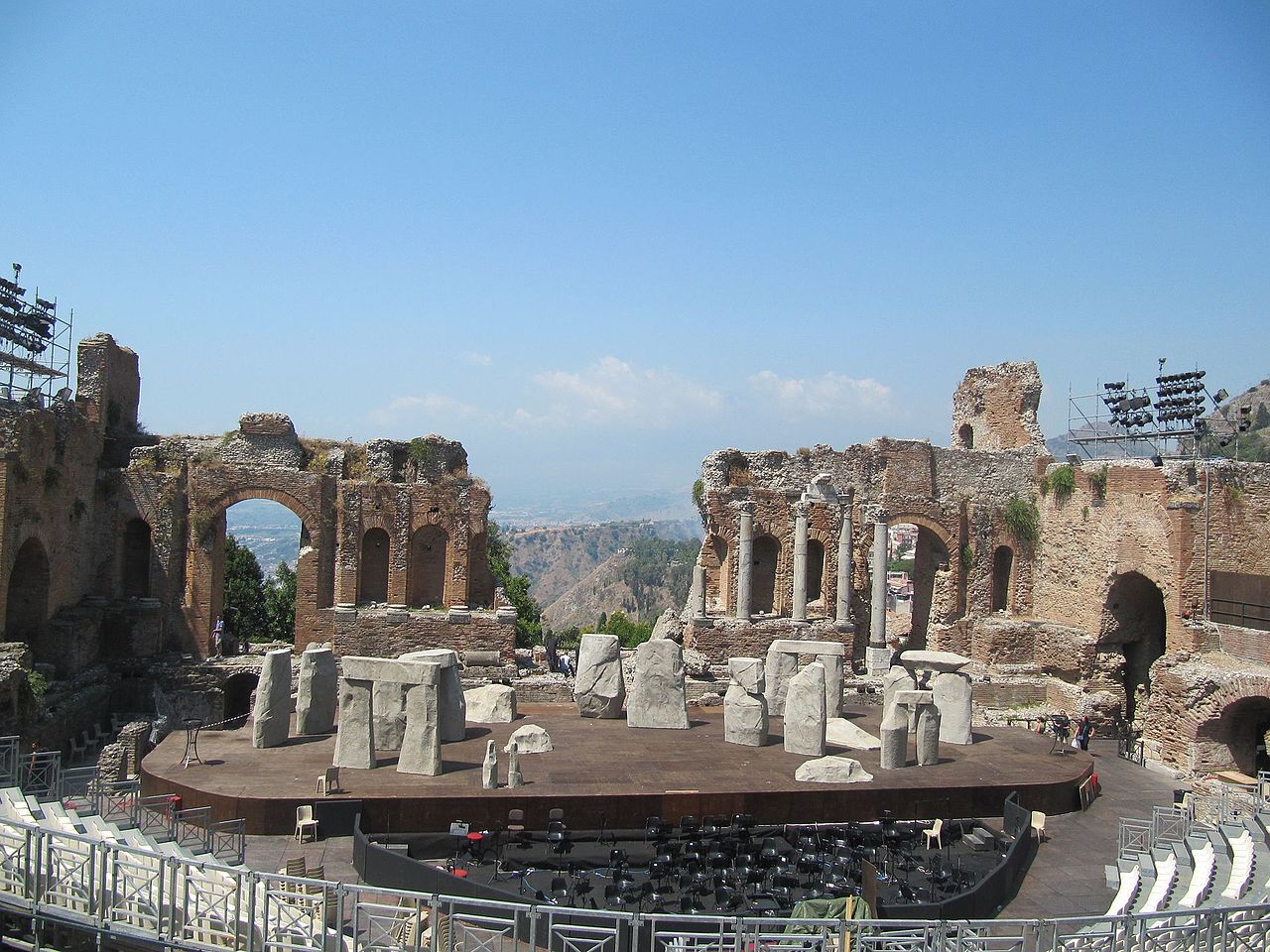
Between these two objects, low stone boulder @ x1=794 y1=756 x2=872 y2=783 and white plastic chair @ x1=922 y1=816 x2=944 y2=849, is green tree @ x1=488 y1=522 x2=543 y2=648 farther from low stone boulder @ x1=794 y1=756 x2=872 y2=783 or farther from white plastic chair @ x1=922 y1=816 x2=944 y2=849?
white plastic chair @ x1=922 y1=816 x2=944 y2=849

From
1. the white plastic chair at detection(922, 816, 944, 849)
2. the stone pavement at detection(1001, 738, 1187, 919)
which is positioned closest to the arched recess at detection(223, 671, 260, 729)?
the white plastic chair at detection(922, 816, 944, 849)

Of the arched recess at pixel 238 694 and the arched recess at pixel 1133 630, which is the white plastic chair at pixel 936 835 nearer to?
the arched recess at pixel 1133 630

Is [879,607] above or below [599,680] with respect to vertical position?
above

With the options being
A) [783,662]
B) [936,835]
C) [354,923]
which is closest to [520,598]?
[783,662]

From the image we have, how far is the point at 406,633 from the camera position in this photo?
26.0 metres

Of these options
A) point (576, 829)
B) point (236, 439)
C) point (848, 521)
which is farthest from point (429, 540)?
point (576, 829)

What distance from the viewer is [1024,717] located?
24.7 metres

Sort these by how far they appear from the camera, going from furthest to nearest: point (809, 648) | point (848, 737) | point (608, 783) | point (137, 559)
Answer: point (137, 559) → point (809, 648) → point (848, 737) → point (608, 783)

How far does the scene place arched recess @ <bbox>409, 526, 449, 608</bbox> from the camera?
95.1 ft

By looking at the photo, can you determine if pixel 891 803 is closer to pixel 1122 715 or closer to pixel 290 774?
pixel 290 774

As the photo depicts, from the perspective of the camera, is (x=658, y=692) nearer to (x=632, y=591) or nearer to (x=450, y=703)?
(x=450, y=703)

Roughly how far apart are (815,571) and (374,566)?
1218cm

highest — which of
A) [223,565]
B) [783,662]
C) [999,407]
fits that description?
[999,407]

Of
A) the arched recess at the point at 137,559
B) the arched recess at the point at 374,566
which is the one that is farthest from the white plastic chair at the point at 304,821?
the arched recess at the point at 137,559
